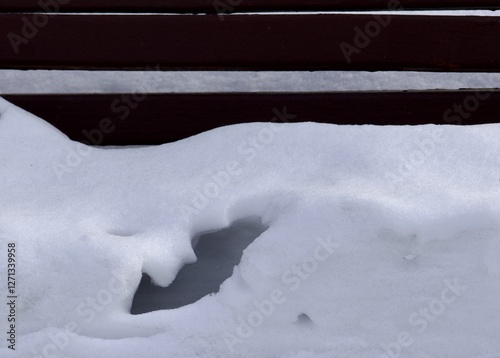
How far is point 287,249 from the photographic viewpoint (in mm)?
1651

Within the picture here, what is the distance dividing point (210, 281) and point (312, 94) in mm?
995

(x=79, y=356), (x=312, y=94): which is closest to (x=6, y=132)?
(x=79, y=356)

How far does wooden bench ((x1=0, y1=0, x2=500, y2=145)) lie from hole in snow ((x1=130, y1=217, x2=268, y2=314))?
27.9 inches

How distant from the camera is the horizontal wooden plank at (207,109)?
8.14ft

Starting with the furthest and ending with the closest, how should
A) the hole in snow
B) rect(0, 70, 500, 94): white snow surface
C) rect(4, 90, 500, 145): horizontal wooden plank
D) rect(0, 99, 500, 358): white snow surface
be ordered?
rect(0, 70, 500, 94): white snow surface → rect(4, 90, 500, 145): horizontal wooden plank → the hole in snow → rect(0, 99, 500, 358): white snow surface

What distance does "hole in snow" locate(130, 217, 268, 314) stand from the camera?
1868 mm
